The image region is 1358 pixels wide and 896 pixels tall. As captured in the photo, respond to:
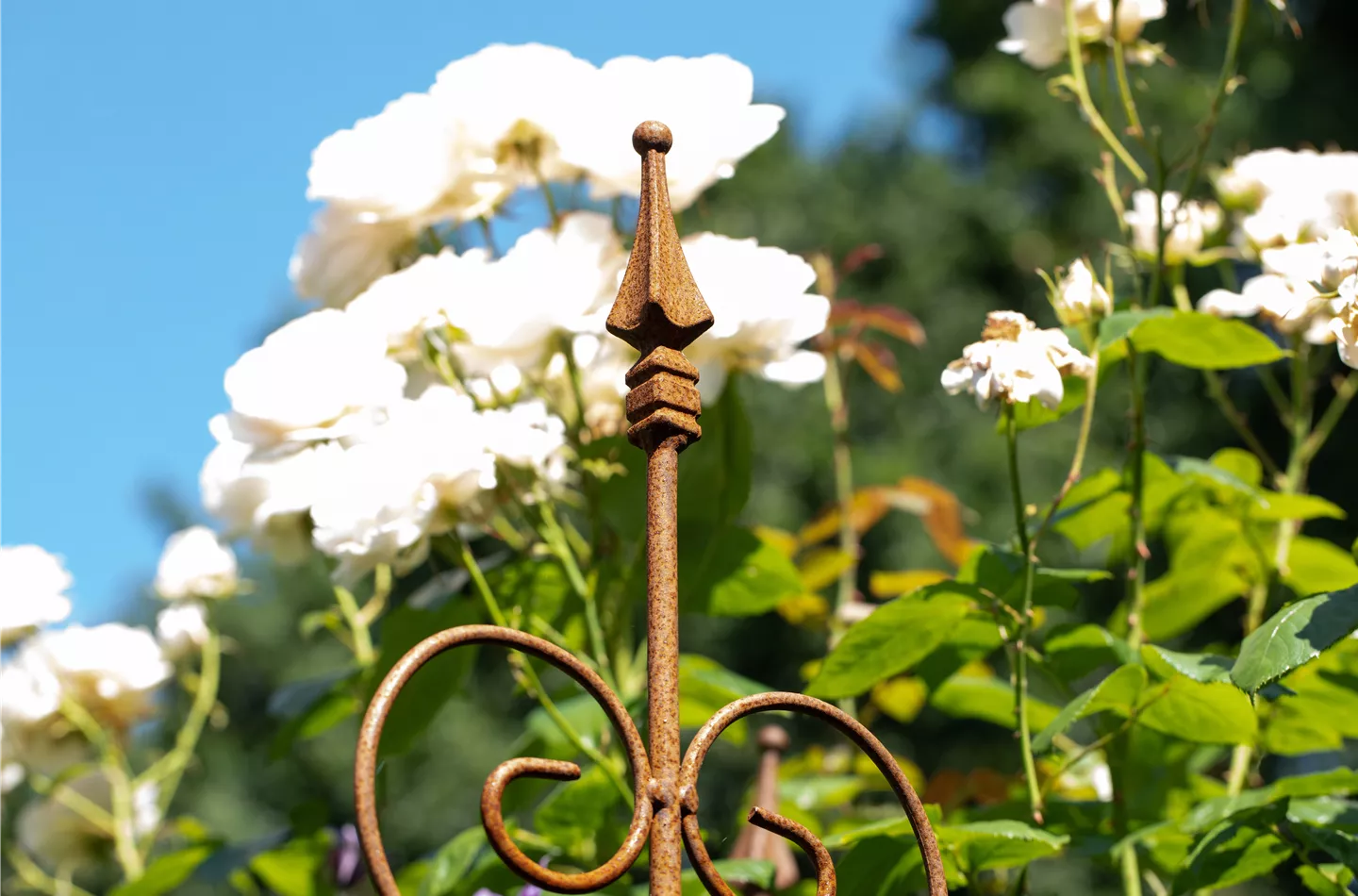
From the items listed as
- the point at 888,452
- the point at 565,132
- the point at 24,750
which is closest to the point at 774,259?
the point at 565,132

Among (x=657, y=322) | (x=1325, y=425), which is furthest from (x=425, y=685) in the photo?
(x=1325, y=425)

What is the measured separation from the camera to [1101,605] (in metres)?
5.59

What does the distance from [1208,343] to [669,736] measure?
0.49 m

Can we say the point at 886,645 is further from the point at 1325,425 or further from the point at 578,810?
the point at 1325,425

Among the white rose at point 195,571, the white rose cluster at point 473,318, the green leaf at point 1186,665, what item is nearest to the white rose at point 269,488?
the white rose cluster at point 473,318

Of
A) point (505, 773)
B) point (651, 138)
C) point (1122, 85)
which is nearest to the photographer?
point (505, 773)

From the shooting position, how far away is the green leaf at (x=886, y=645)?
28.0 inches

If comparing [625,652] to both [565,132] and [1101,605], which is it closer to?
[565,132]

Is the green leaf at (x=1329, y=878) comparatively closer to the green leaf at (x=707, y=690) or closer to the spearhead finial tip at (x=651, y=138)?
the green leaf at (x=707, y=690)

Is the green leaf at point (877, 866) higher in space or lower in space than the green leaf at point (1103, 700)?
lower

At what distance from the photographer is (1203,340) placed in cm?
79

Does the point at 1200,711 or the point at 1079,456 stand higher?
the point at 1079,456

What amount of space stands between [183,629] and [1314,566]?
93 cm

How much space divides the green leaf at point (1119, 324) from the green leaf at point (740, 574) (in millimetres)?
261
